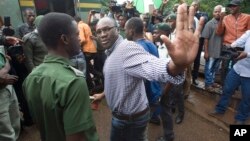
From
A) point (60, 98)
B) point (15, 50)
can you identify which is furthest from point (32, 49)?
point (60, 98)

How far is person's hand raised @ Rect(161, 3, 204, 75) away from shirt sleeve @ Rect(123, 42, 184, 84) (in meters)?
0.05

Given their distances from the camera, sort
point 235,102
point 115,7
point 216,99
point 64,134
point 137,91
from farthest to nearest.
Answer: point 115,7
point 216,99
point 235,102
point 137,91
point 64,134

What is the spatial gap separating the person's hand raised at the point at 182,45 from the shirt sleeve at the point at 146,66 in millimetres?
48

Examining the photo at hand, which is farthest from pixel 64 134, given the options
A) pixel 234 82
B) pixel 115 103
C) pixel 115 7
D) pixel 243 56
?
pixel 115 7

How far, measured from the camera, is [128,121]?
2363mm

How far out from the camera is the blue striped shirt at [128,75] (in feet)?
5.68

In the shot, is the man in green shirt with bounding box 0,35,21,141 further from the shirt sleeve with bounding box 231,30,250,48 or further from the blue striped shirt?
the shirt sleeve with bounding box 231,30,250,48

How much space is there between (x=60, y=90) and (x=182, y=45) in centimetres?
71

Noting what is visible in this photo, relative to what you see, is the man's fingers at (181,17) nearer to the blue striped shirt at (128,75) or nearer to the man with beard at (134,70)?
the man with beard at (134,70)

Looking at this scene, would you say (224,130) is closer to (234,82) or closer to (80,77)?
(234,82)

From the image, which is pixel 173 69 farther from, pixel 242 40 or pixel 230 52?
pixel 230 52

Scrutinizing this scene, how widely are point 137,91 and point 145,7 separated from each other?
20.7 feet

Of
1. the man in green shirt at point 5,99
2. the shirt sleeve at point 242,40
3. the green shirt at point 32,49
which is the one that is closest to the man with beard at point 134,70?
the man in green shirt at point 5,99

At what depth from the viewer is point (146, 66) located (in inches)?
67.5
